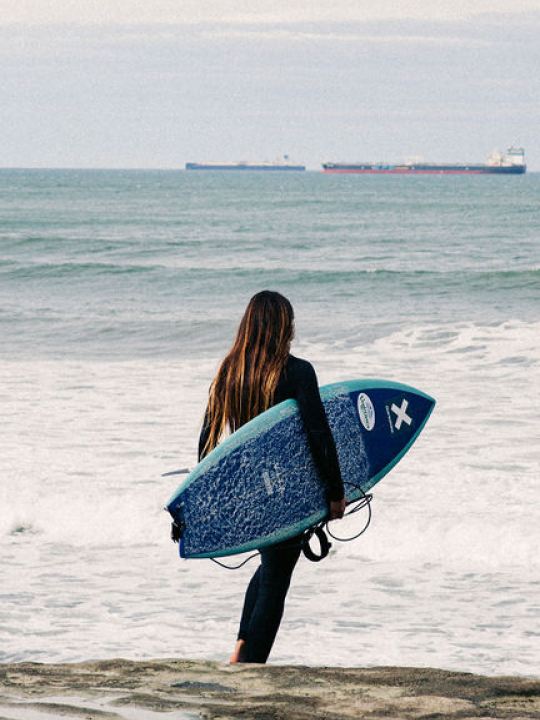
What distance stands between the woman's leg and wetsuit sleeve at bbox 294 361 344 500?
0.24 m

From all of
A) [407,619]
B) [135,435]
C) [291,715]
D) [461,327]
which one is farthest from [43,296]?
[291,715]

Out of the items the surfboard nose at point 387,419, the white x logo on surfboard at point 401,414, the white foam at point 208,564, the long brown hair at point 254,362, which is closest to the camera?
the long brown hair at point 254,362

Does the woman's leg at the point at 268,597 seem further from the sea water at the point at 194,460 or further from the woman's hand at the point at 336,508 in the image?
the sea water at the point at 194,460

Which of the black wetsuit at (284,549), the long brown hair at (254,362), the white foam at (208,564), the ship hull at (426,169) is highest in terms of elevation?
the ship hull at (426,169)

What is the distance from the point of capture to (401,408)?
4.52 meters

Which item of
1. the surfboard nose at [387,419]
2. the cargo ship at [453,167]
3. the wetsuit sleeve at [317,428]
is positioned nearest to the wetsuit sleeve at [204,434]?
the wetsuit sleeve at [317,428]

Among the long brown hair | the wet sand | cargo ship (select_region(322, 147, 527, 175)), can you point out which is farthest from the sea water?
cargo ship (select_region(322, 147, 527, 175))

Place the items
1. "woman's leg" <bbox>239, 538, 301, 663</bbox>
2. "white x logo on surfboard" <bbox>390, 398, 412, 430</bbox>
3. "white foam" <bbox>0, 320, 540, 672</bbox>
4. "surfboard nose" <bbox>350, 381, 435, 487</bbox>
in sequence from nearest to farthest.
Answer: "woman's leg" <bbox>239, 538, 301, 663</bbox> < "surfboard nose" <bbox>350, 381, 435, 487</bbox> < "white x logo on surfboard" <bbox>390, 398, 412, 430</bbox> < "white foam" <bbox>0, 320, 540, 672</bbox>

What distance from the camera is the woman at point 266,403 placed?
353 cm

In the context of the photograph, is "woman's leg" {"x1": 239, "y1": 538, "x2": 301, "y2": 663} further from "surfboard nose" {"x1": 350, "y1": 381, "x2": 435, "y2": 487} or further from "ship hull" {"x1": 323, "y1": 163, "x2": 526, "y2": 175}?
Answer: "ship hull" {"x1": 323, "y1": 163, "x2": 526, "y2": 175}

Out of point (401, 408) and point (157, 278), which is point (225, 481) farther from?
point (157, 278)

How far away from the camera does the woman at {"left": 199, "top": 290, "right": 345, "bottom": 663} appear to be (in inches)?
139

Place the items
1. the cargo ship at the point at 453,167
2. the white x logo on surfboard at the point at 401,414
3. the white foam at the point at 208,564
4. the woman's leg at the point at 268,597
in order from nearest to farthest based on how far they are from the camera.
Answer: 1. the woman's leg at the point at 268,597
2. the white x logo on surfboard at the point at 401,414
3. the white foam at the point at 208,564
4. the cargo ship at the point at 453,167

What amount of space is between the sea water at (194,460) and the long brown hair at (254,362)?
5.46 ft
